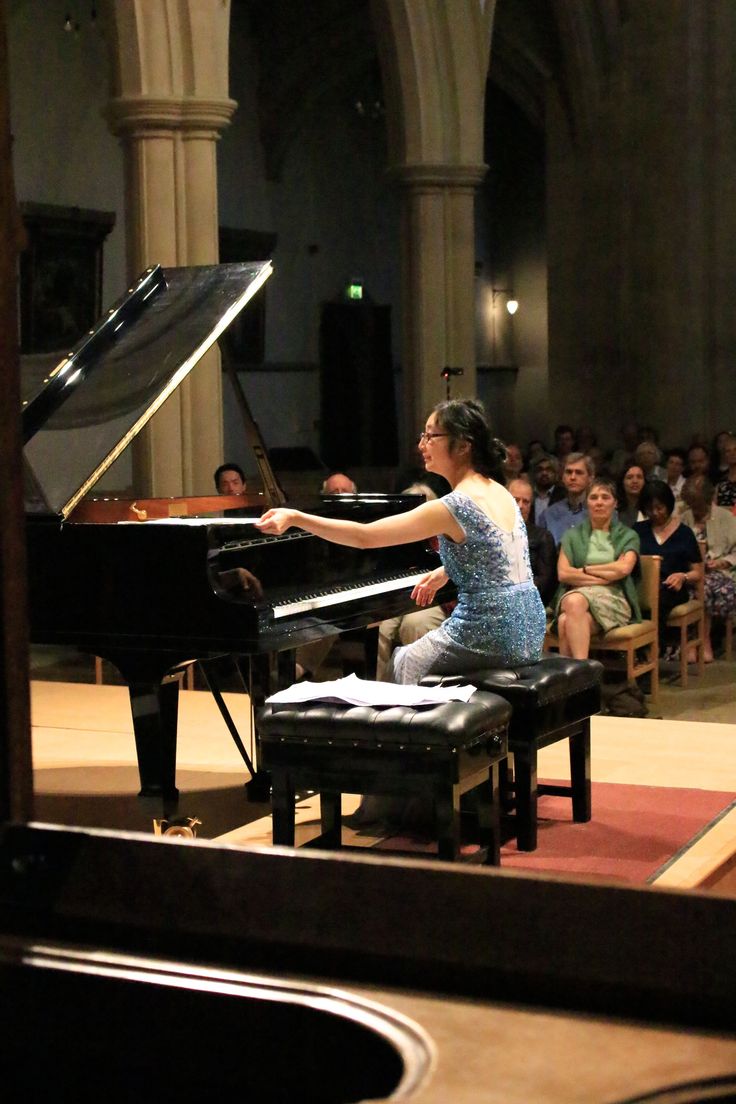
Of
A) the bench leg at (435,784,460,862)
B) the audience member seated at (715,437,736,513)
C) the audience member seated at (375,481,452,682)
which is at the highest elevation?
the audience member seated at (715,437,736,513)

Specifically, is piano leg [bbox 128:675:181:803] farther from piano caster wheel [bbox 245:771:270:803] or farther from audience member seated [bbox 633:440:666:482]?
audience member seated [bbox 633:440:666:482]

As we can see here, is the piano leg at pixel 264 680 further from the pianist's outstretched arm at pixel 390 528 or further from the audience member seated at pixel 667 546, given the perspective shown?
the audience member seated at pixel 667 546

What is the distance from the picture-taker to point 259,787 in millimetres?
5086

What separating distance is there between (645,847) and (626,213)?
40.9 ft

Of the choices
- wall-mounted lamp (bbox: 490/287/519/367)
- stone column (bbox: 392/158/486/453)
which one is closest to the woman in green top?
stone column (bbox: 392/158/486/453)

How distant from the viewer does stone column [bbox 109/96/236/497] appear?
896cm

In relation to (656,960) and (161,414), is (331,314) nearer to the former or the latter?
(161,414)

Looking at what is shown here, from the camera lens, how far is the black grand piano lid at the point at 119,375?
461 cm

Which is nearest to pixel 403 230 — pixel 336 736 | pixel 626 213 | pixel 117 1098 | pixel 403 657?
pixel 626 213

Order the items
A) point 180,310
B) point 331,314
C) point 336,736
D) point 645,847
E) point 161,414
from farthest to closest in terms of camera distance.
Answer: point 331,314, point 161,414, point 180,310, point 645,847, point 336,736

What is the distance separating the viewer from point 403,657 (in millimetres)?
4781

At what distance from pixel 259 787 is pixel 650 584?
3.14 m

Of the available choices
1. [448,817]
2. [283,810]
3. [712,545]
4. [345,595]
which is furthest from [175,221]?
[448,817]

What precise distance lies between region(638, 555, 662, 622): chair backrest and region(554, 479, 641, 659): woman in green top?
0.11 metres
